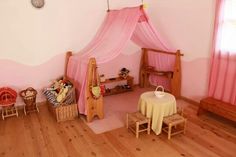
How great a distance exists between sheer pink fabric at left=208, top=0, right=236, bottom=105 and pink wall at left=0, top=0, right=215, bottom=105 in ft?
0.96

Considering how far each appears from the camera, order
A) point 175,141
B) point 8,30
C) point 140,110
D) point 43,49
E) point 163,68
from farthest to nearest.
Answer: point 163,68, point 43,49, point 8,30, point 140,110, point 175,141

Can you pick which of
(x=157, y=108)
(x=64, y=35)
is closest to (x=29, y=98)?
(x=64, y=35)

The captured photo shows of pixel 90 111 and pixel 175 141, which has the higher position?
pixel 90 111

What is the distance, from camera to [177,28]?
15.0ft

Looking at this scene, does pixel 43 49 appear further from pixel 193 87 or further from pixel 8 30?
pixel 193 87

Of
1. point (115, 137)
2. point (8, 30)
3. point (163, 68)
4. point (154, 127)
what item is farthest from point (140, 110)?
point (8, 30)

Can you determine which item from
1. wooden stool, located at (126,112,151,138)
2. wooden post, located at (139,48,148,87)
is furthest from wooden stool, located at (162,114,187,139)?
wooden post, located at (139,48,148,87)

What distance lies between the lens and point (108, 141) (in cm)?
316

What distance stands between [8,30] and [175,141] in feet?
11.5

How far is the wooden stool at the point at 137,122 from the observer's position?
318 cm

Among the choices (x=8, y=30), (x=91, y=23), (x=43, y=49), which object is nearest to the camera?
(x=8, y=30)

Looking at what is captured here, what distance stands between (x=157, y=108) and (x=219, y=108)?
1.15 metres

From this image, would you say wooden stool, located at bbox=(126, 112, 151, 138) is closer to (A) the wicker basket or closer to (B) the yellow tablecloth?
(B) the yellow tablecloth

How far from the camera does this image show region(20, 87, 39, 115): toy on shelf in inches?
161
